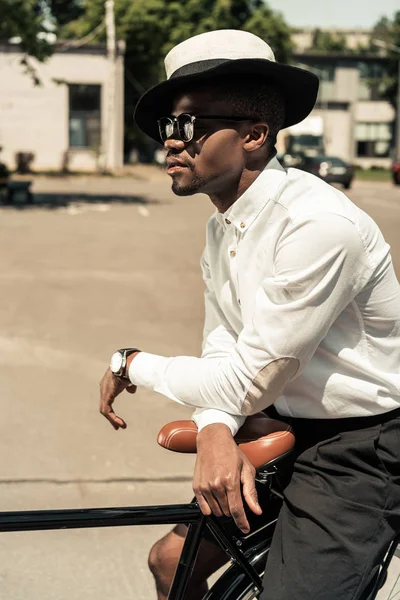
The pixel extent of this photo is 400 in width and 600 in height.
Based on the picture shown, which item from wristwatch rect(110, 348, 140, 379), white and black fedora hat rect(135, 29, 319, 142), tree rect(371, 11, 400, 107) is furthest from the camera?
tree rect(371, 11, 400, 107)

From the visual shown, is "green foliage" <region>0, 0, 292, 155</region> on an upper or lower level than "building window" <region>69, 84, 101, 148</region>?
upper

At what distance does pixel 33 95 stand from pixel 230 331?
45998 mm

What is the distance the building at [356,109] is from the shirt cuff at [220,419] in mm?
75357

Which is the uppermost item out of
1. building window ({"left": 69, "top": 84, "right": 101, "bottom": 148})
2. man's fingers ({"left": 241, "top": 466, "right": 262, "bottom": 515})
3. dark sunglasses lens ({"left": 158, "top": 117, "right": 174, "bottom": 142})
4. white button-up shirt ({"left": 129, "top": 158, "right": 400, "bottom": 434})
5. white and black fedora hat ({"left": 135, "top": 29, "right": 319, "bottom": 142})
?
white and black fedora hat ({"left": 135, "top": 29, "right": 319, "bottom": 142})

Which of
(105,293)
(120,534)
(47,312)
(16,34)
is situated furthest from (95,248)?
(120,534)

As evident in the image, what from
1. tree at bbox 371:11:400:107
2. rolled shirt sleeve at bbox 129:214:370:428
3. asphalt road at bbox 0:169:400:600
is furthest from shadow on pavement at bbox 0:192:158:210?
tree at bbox 371:11:400:107

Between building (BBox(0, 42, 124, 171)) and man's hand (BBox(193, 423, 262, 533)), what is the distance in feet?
147

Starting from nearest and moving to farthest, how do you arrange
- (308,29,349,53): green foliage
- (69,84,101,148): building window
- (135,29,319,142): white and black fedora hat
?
(135,29,319,142): white and black fedora hat → (69,84,101,148): building window → (308,29,349,53): green foliage

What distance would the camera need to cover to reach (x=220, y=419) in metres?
2.10

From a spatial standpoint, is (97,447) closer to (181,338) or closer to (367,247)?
(181,338)

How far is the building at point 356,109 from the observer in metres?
76.5

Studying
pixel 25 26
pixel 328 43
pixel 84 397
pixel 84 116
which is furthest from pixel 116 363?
pixel 328 43

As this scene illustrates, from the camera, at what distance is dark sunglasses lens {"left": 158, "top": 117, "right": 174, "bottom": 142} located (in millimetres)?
2264

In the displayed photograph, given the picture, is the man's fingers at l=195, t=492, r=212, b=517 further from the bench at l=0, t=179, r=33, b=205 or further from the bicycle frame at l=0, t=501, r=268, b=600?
the bench at l=0, t=179, r=33, b=205
